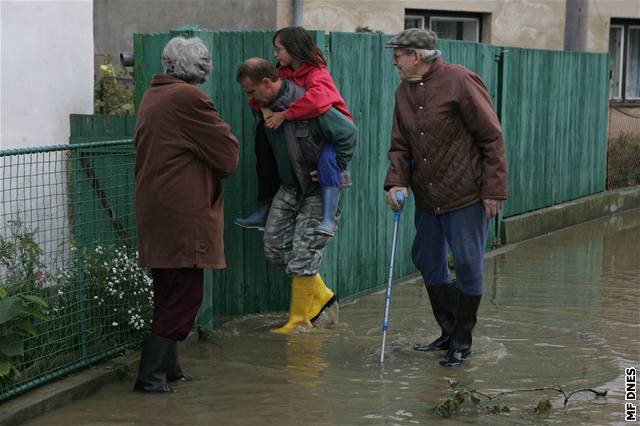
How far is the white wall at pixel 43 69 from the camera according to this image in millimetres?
7594

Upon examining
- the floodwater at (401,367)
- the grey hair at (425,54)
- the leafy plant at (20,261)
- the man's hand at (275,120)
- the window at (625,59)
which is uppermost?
the window at (625,59)

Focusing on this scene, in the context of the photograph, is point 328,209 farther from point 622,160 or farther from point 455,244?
point 622,160

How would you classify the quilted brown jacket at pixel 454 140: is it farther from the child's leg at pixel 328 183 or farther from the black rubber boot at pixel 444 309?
Answer: the child's leg at pixel 328 183

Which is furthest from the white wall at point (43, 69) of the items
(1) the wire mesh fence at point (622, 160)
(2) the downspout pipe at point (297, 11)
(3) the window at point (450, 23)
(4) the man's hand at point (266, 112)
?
(3) the window at point (450, 23)

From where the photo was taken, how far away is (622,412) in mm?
5949

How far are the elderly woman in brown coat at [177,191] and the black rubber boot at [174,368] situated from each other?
17 millimetres

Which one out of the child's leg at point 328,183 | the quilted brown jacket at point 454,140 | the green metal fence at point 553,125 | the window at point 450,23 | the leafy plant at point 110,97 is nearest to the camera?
the quilted brown jacket at point 454,140

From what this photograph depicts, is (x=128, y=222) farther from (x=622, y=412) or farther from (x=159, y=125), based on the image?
(x=622, y=412)

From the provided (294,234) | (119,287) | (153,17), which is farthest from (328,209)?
(153,17)

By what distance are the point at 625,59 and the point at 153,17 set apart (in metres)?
7.90

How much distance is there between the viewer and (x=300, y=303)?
7668 millimetres

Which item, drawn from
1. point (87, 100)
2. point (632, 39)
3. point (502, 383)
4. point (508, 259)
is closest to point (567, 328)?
point (502, 383)

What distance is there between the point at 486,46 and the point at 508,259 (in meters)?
1.94

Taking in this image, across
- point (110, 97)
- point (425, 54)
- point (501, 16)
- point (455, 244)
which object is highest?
point (501, 16)
